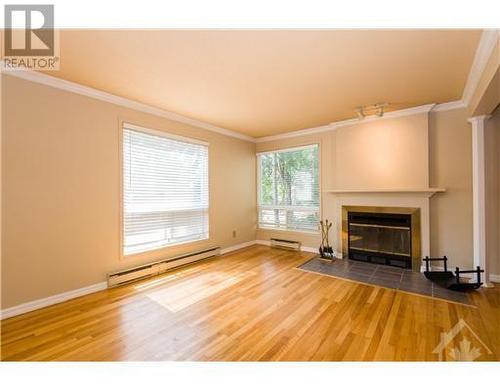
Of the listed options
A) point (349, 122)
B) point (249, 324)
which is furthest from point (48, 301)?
point (349, 122)

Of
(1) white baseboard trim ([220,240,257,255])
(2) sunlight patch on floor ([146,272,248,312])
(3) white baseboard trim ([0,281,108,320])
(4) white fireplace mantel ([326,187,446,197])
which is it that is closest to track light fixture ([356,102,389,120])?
(4) white fireplace mantel ([326,187,446,197])

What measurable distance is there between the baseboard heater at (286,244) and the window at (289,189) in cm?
29

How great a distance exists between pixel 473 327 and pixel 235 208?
3842 millimetres

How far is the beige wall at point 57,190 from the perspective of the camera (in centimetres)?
227

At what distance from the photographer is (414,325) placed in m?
2.06

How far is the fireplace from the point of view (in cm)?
358

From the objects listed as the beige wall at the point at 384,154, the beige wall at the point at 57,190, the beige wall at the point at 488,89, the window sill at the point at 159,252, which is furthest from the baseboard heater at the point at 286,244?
the beige wall at the point at 488,89

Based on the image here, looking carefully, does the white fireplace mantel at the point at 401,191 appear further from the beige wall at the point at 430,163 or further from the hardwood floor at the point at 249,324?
the hardwood floor at the point at 249,324

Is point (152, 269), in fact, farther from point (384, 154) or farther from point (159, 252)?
point (384, 154)

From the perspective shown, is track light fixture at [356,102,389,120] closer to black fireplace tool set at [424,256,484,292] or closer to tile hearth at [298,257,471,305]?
black fireplace tool set at [424,256,484,292]

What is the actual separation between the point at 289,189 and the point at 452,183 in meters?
2.70

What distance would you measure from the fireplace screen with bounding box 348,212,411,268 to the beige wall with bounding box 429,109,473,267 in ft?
1.21
